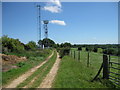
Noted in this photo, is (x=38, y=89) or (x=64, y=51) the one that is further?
(x=64, y=51)

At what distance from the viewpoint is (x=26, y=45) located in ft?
162

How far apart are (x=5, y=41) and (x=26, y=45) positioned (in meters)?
18.6

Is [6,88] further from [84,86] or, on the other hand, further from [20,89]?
[84,86]

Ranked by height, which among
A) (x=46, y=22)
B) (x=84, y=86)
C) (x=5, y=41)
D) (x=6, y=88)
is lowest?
(x=6, y=88)

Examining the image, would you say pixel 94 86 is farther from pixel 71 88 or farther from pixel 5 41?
pixel 5 41

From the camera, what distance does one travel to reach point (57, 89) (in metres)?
4.81

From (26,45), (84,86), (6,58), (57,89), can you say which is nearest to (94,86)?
(84,86)

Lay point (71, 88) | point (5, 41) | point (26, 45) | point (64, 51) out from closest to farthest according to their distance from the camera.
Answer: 1. point (71, 88)
2. point (64, 51)
3. point (5, 41)
4. point (26, 45)

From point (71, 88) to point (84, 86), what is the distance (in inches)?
22.0

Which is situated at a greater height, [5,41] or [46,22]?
[46,22]

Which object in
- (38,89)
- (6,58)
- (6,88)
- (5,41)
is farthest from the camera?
(5,41)

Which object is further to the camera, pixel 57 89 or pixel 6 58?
pixel 6 58

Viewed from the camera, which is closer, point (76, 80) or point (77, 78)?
point (76, 80)

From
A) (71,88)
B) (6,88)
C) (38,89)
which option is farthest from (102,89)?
(6,88)
